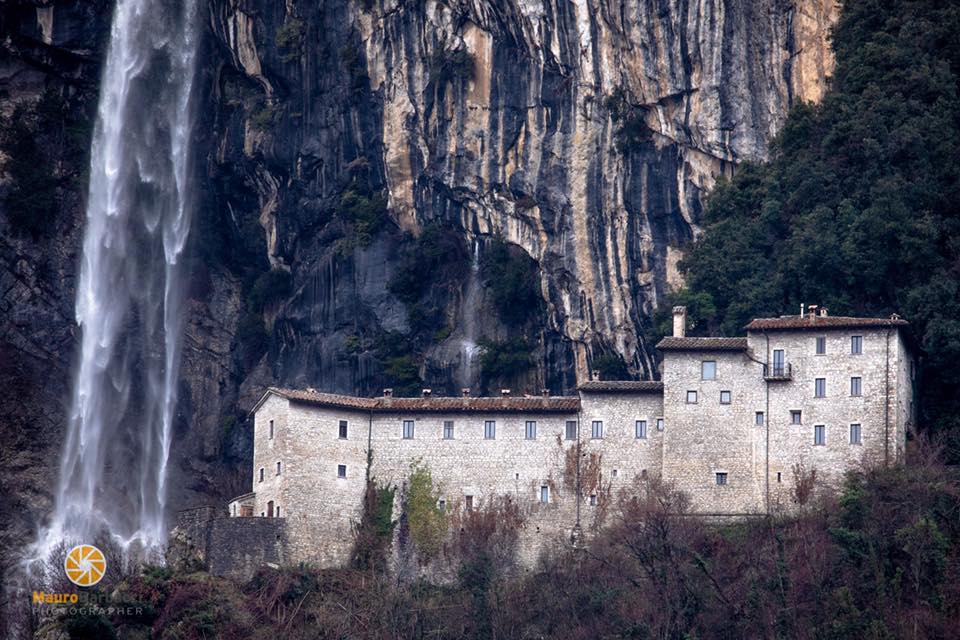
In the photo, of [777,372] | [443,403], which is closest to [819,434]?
[777,372]

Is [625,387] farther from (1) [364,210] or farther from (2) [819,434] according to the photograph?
(1) [364,210]

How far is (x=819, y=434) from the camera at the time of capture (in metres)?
65.4

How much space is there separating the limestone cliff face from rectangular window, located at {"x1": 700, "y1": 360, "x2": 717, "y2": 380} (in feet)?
26.7

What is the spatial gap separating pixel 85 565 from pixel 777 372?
77.3ft

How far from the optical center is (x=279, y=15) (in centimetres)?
8406

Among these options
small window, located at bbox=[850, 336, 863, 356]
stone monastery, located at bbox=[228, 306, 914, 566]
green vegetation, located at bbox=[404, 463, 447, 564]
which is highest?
small window, located at bbox=[850, 336, 863, 356]

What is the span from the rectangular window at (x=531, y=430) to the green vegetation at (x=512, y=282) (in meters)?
9.78

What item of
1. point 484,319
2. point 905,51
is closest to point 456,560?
point 484,319

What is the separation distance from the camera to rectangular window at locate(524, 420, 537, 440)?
68.8 meters

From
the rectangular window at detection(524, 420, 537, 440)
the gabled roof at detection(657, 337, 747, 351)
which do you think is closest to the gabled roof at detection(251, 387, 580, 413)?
the rectangular window at detection(524, 420, 537, 440)

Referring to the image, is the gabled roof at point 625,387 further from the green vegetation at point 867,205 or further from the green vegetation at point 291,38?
the green vegetation at point 291,38

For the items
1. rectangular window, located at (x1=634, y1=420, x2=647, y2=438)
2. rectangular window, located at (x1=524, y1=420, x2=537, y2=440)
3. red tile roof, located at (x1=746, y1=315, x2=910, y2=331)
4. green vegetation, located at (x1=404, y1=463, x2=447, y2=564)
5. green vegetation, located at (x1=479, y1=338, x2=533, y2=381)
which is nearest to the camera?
red tile roof, located at (x1=746, y1=315, x2=910, y2=331)

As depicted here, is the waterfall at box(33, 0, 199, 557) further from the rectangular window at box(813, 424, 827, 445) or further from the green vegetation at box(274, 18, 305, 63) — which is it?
the rectangular window at box(813, 424, 827, 445)

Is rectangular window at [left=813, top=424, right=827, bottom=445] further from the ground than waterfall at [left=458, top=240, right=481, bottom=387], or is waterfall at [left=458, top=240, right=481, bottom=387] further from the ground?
waterfall at [left=458, top=240, right=481, bottom=387]
